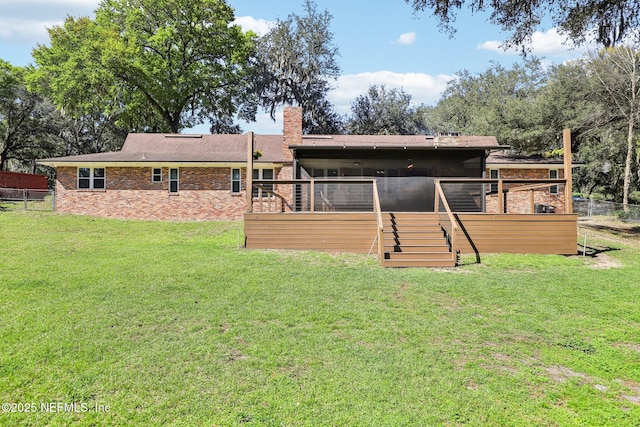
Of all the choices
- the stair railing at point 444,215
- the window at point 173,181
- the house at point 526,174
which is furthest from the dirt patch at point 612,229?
the window at point 173,181

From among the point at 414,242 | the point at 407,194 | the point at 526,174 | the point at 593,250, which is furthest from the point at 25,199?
the point at 526,174

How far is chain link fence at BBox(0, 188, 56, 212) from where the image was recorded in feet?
58.4

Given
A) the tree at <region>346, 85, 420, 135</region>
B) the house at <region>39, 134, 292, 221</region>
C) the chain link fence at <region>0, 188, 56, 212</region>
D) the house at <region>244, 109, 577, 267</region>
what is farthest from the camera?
the tree at <region>346, 85, 420, 135</region>

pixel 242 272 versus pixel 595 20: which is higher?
pixel 595 20

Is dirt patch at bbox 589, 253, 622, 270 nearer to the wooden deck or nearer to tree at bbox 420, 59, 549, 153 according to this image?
the wooden deck

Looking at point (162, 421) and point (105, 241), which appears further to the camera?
point (105, 241)

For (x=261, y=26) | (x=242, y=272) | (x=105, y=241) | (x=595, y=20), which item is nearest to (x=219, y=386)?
(x=242, y=272)

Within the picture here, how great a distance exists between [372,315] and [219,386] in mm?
2216

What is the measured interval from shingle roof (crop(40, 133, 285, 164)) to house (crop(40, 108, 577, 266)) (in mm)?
52

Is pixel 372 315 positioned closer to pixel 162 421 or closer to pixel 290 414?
pixel 290 414

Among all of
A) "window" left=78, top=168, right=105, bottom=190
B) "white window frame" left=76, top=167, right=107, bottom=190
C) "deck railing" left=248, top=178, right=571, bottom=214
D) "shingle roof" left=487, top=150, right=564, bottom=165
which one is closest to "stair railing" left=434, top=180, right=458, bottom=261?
"deck railing" left=248, top=178, right=571, bottom=214

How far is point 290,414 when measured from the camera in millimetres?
2705

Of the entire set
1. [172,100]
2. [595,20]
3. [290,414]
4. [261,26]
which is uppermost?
[261,26]

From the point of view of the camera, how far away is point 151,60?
2672cm
